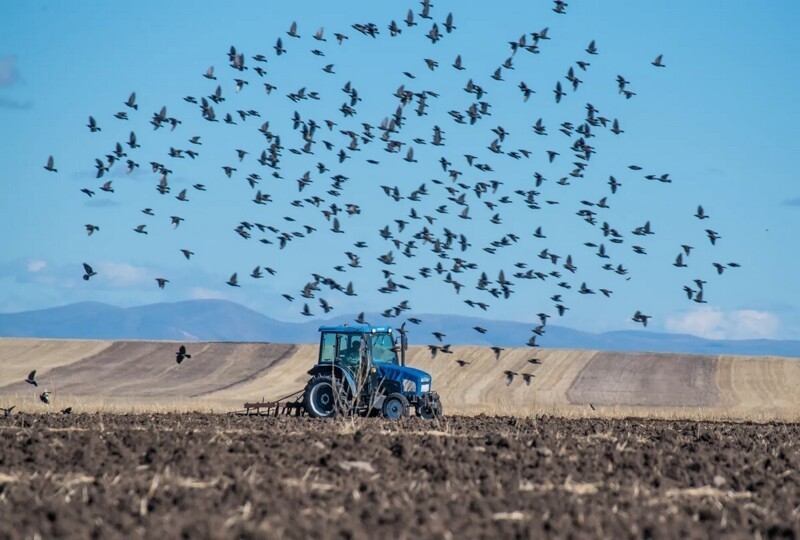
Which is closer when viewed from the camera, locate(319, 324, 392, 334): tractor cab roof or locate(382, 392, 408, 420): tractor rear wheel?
locate(382, 392, 408, 420): tractor rear wheel

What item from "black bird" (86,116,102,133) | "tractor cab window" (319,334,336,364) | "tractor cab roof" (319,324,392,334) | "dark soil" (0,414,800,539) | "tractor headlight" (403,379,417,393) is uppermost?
"black bird" (86,116,102,133)

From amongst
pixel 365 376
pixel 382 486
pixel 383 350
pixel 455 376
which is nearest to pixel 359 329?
pixel 383 350

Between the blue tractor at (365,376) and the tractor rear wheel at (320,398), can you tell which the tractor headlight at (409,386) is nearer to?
the blue tractor at (365,376)

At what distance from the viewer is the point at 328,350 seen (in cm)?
2647

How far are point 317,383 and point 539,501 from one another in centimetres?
Result: 1492

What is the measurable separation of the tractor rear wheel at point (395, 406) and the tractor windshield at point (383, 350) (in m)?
0.91

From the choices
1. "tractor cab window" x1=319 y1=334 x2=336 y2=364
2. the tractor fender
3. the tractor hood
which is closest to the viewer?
the tractor fender

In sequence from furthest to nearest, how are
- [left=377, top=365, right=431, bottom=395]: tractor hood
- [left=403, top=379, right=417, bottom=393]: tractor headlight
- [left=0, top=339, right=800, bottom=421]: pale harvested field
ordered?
[left=0, top=339, right=800, bottom=421]: pale harvested field, [left=403, top=379, right=417, bottom=393]: tractor headlight, [left=377, top=365, right=431, bottom=395]: tractor hood

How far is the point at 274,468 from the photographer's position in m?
13.6

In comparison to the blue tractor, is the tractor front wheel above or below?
below

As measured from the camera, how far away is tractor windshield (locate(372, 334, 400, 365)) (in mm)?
26438

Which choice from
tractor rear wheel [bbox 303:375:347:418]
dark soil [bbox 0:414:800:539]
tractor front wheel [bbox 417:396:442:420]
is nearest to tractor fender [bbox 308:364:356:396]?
tractor rear wheel [bbox 303:375:347:418]

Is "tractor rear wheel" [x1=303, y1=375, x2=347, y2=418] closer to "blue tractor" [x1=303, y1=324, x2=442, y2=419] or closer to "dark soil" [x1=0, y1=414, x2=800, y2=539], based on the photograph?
"blue tractor" [x1=303, y1=324, x2=442, y2=419]

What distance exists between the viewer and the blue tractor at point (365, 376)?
25875 millimetres
